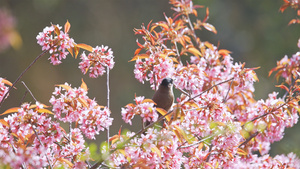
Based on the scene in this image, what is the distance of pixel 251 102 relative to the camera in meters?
2.52

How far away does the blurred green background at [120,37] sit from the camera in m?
5.46

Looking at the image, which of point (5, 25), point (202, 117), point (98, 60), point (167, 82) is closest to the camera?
point (5, 25)

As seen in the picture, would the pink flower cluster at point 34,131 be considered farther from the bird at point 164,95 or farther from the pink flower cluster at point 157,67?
the bird at point 164,95

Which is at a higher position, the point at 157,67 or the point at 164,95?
the point at 164,95

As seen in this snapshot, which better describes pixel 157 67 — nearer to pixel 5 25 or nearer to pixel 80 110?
pixel 80 110

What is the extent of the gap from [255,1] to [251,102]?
195 inches

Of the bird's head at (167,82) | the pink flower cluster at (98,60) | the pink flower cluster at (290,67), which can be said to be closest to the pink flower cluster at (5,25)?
the pink flower cluster at (98,60)

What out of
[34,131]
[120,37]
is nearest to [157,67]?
[34,131]

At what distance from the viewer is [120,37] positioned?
623cm

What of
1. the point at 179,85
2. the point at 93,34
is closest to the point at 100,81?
the point at 93,34

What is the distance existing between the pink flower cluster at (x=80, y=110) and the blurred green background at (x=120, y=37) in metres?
3.87

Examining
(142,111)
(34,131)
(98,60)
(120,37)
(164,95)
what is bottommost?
(34,131)

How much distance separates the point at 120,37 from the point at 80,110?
4741mm

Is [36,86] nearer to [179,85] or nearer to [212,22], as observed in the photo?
[212,22]
